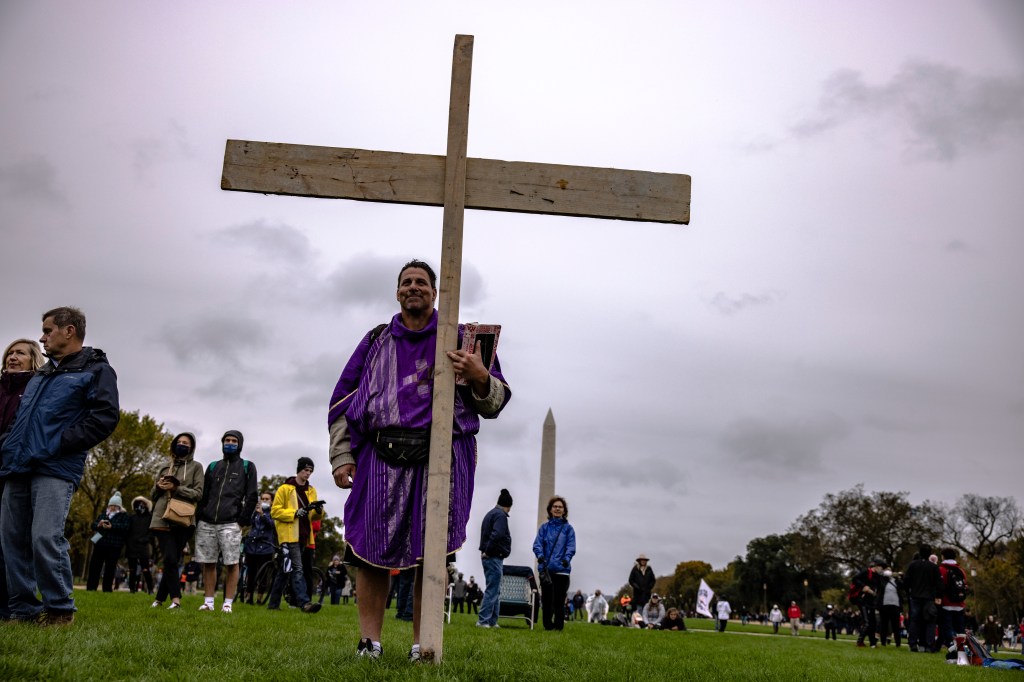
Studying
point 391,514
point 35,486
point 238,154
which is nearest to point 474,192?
point 238,154

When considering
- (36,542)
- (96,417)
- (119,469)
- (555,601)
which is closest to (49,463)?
(96,417)

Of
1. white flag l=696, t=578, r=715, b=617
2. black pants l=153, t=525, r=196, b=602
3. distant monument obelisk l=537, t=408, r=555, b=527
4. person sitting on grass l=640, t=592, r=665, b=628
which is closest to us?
black pants l=153, t=525, r=196, b=602

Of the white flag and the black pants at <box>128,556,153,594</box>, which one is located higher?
the black pants at <box>128,556,153,594</box>

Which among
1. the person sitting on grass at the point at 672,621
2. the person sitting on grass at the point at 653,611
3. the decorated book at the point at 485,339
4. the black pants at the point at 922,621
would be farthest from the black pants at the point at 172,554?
the person sitting on grass at the point at 653,611

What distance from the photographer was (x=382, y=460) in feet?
Answer: 15.8

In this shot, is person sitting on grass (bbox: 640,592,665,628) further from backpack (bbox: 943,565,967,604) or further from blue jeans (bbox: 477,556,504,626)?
blue jeans (bbox: 477,556,504,626)

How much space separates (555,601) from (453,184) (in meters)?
11.0

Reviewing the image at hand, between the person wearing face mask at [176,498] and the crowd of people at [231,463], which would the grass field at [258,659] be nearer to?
the crowd of people at [231,463]

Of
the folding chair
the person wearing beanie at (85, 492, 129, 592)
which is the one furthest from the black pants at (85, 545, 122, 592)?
the folding chair

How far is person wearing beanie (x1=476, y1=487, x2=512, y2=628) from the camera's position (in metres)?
13.8

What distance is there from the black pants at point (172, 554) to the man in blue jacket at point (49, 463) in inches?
132

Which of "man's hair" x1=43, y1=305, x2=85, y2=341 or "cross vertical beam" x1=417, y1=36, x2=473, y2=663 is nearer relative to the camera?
"cross vertical beam" x1=417, y1=36, x2=473, y2=663

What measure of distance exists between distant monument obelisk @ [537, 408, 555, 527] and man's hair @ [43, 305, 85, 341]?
31242mm

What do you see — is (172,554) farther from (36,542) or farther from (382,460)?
(382,460)
